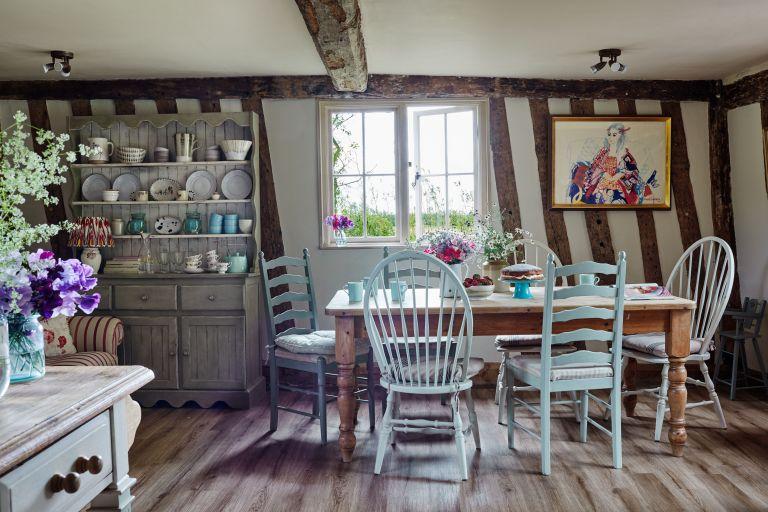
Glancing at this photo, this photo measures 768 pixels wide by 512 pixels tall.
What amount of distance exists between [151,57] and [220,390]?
2254 millimetres

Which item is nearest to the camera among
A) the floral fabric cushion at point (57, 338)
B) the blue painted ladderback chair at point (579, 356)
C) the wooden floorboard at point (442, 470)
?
the wooden floorboard at point (442, 470)

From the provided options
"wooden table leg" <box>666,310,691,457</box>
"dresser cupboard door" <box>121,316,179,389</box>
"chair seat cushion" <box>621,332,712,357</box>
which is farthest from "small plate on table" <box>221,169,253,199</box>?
"wooden table leg" <box>666,310,691,457</box>

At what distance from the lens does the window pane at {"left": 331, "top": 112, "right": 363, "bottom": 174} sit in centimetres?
488

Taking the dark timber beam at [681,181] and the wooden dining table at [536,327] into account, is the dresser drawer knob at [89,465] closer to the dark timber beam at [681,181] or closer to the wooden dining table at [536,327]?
the wooden dining table at [536,327]

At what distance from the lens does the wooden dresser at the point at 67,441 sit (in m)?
1.08

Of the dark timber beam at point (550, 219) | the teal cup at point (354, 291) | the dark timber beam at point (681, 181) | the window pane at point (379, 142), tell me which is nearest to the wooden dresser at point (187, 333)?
the teal cup at point (354, 291)

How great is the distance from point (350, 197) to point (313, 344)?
62.8 inches

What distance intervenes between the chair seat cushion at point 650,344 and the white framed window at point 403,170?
5.12 ft

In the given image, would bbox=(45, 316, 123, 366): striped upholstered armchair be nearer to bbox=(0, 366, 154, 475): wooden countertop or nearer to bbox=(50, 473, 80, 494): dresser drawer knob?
bbox=(0, 366, 154, 475): wooden countertop

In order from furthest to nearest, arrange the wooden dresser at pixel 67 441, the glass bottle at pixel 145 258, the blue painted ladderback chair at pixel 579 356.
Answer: the glass bottle at pixel 145 258
the blue painted ladderback chair at pixel 579 356
the wooden dresser at pixel 67 441

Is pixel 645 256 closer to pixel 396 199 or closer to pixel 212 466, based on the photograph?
pixel 396 199

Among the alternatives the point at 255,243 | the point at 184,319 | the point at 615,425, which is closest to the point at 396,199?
the point at 255,243

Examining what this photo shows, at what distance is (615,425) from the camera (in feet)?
10.1

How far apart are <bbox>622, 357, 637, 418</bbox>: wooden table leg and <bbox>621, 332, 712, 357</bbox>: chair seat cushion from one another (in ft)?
0.58
